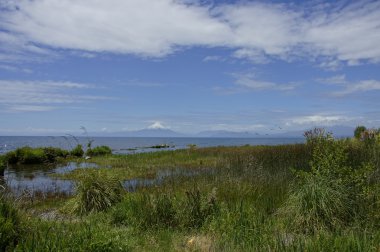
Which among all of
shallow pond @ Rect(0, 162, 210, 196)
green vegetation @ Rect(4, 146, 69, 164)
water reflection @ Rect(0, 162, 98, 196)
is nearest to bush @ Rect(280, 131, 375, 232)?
shallow pond @ Rect(0, 162, 210, 196)

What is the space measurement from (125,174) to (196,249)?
599 inches

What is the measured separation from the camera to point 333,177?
349 inches

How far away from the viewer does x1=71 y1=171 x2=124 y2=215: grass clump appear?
36.7 ft

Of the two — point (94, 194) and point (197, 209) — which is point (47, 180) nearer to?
point (94, 194)

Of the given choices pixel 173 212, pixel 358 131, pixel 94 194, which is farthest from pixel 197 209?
pixel 358 131

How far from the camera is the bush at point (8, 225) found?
606 centimetres

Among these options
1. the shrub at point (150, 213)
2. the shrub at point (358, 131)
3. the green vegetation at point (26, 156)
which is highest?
the shrub at point (358, 131)

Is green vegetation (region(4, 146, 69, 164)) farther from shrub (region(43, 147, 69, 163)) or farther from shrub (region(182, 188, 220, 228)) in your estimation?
shrub (region(182, 188, 220, 228))

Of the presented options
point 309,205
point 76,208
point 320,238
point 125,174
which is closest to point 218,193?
point 309,205

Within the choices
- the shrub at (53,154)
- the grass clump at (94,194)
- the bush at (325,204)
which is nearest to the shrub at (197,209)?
the bush at (325,204)

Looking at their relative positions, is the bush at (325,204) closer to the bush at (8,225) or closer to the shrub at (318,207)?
the shrub at (318,207)

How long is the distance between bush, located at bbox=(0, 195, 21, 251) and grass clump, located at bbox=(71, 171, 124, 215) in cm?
399

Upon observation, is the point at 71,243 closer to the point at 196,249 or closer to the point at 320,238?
the point at 196,249

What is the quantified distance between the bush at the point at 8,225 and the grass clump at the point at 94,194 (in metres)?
3.99
